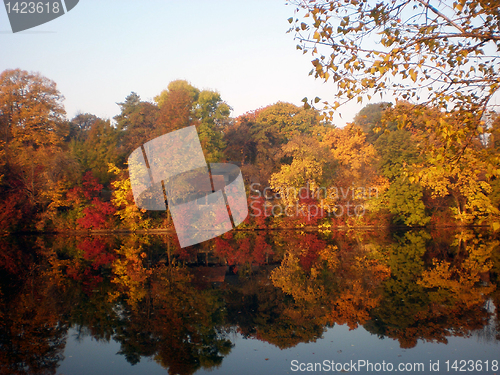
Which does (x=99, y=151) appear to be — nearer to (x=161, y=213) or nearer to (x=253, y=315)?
(x=161, y=213)

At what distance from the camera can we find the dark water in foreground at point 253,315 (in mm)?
5621

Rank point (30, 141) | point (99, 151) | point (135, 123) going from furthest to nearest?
point (135, 123), point (30, 141), point (99, 151)

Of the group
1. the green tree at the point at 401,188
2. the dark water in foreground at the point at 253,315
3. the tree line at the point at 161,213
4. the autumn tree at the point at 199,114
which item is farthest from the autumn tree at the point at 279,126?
the dark water in foreground at the point at 253,315

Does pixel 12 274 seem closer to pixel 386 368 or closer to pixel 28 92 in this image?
pixel 386 368

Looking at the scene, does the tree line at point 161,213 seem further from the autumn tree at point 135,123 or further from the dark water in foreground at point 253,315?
the dark water in foreground at point 253,315

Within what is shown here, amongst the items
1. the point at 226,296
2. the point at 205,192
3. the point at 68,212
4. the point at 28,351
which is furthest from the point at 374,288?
the point at 68,212

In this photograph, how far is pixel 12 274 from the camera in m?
11.9

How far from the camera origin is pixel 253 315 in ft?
25.3

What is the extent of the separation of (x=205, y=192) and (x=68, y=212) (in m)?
9.83

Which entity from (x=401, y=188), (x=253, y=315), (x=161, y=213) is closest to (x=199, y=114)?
(x=161, y=213)

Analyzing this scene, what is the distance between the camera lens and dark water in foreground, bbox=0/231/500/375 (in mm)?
5621

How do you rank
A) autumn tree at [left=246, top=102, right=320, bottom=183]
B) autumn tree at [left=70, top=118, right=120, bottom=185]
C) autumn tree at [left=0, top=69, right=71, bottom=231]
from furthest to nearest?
1. autumn tree at [left=246, top=102, right=320, bottom=183]
2. autumn tree at [left=70, top=118, right=120, bottom=185]
3. autumn tree at [left=0, top=69, right=71, bottom=231]

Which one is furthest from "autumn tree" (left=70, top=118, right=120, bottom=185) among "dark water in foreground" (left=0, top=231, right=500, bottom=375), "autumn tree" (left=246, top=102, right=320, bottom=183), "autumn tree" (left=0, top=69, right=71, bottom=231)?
"dark water in foreground" (left=0, top=231, right=500, bottom=375)

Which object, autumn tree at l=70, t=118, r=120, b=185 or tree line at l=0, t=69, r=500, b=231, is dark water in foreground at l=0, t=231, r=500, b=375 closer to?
tree line at l=0, t=69, r=500, b=231
